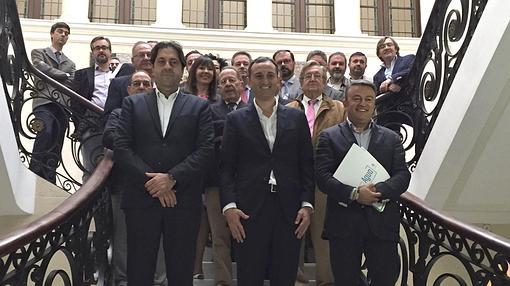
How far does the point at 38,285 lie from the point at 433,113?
307 centimetres

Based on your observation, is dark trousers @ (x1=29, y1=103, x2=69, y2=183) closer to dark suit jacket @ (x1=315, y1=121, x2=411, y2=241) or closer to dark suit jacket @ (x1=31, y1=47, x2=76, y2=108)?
dark suit jacket @ (x1=31, y1=47, x2=76, y2=108)

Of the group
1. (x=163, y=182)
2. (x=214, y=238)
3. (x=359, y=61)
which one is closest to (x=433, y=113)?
(x=359, y=61)

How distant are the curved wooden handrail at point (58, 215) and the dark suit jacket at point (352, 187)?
4.09ft

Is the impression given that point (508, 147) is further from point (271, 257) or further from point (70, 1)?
point (70, 1)

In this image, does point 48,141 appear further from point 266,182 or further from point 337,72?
point 337,72

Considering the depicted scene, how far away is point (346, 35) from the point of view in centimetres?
1279

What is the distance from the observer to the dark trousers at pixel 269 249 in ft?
10.5

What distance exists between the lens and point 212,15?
41.8 feet

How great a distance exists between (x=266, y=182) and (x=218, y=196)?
71 centimetres

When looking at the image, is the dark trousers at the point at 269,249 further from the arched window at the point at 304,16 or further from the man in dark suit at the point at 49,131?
the arched window at the point at 304,16

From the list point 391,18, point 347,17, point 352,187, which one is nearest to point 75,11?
point 347,17

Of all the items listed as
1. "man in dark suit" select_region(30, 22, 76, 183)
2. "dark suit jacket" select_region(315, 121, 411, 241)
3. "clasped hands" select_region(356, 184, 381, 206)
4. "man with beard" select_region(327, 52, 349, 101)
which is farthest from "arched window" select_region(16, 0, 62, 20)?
"clasped hands" select_region(356, 184, 381, 206)

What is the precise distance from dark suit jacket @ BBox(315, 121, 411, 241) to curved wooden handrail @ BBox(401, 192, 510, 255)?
25 cm

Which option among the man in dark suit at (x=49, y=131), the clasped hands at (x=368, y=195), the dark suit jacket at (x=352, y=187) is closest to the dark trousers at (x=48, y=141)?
the man in dark suit at (x=49, y=131)
